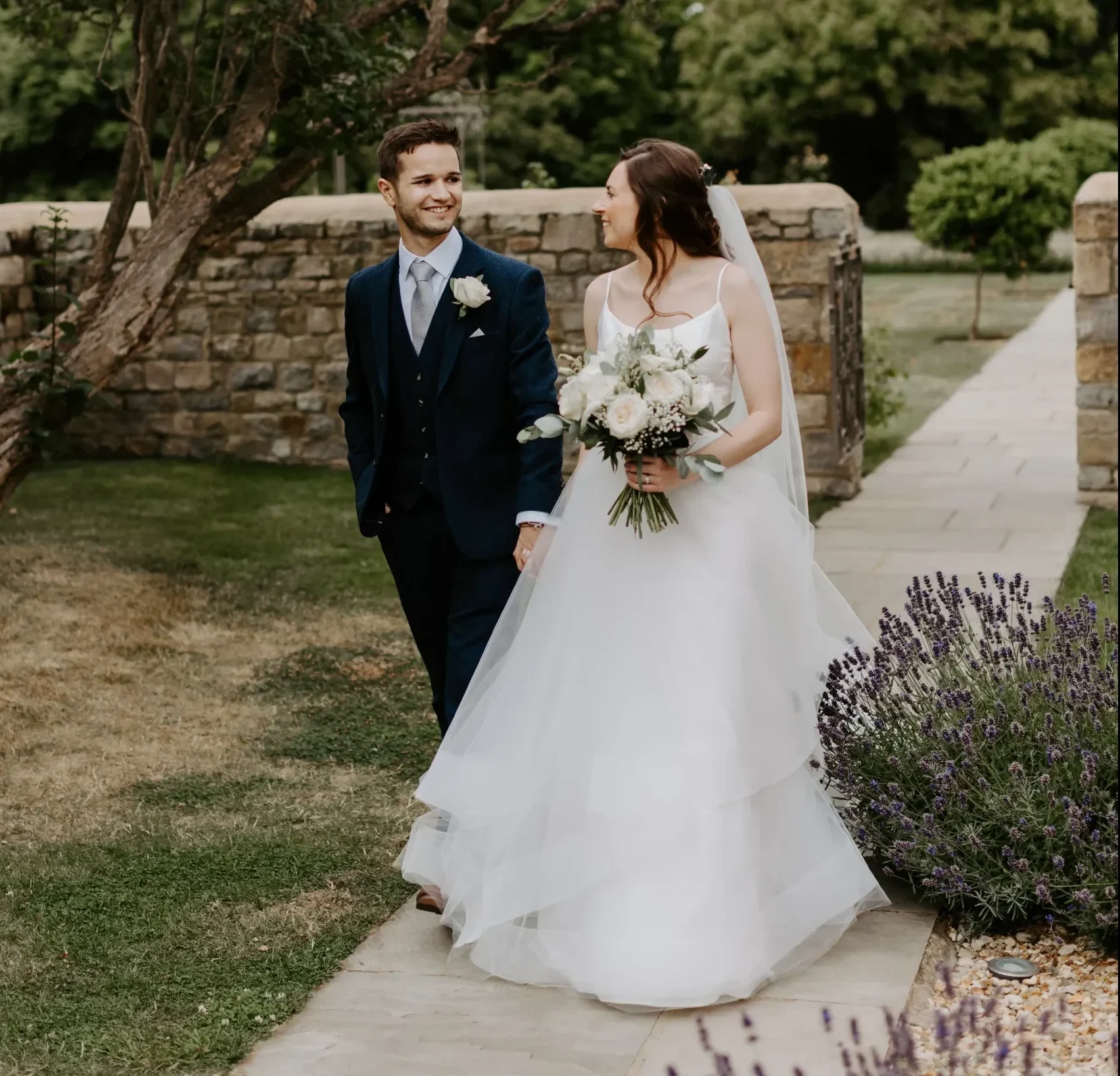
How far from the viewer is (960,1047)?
3.60 m

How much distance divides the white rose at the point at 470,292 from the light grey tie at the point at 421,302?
0.14 m

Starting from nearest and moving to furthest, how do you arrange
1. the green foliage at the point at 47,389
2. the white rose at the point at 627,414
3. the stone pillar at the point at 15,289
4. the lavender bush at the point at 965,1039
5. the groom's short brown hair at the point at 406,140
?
the lavender bush at the point at 965,1039
the white rose at the point at 627,414
the groom's short brown hair at the point at 406,140
the green foliage at the point at 47,389
the stone pillar at the point at 15,289

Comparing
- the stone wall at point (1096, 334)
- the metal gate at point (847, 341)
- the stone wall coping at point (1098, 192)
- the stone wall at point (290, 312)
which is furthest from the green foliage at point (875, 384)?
the stone wall coping at point (1098, 192)

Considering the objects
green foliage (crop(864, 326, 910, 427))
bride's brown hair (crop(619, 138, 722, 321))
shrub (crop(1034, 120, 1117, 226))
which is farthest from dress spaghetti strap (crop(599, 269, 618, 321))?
shrub (crop(1034, 120, 1117, 226))

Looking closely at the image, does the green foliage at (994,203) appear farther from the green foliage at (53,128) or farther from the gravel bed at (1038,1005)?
the gravel bed at (1038,1005)

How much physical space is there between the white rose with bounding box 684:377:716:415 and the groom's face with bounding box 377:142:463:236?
76 centimetres

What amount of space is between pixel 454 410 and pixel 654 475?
64cm

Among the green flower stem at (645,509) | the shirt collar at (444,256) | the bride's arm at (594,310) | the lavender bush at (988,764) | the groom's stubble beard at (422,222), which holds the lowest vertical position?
the lavender bush at (988,764)

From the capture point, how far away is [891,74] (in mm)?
36469

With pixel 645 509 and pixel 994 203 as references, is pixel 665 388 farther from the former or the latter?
pixel 994 203

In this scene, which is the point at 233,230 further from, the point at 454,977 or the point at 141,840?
the point at 454,977

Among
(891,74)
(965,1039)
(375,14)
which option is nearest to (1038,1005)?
(965,1039)

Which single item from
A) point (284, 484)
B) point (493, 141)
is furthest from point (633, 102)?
point (284, 484)

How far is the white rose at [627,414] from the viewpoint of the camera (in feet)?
12.3
